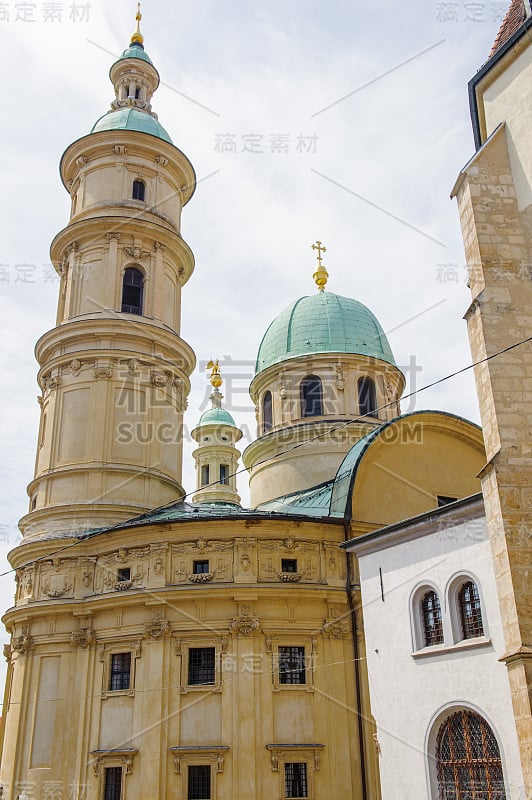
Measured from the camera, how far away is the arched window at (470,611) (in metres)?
16.0

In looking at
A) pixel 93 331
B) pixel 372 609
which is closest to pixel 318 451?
pixel 93 331

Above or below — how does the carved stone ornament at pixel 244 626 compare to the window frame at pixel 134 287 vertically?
below

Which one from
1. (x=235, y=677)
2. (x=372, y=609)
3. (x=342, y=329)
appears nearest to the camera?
(x=372, y=609)

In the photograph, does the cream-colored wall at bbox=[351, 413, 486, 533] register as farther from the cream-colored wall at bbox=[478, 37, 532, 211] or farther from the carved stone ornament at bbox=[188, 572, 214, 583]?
the cream-colored wall at bbox=[478, 37, 532, 211]

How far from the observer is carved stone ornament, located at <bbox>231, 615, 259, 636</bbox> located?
23672mm

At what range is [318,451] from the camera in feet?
111

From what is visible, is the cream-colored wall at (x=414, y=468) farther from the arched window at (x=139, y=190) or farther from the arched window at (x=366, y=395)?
the arched window at (x=139, y=190)

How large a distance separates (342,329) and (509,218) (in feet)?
68.2

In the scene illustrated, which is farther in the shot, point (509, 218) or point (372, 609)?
point (372, 609)

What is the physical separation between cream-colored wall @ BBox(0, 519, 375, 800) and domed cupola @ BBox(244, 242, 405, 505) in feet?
28.6

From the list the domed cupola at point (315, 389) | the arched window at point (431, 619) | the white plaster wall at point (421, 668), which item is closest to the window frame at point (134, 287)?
the domed cupola at point (315, 389)

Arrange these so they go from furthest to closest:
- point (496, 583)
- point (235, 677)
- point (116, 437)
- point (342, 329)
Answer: point (342, 329) < point (116, 437) < point (235, 677) < point (496, 583)

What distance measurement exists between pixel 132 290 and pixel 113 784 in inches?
724

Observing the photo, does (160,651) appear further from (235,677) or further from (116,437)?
(116,437)
